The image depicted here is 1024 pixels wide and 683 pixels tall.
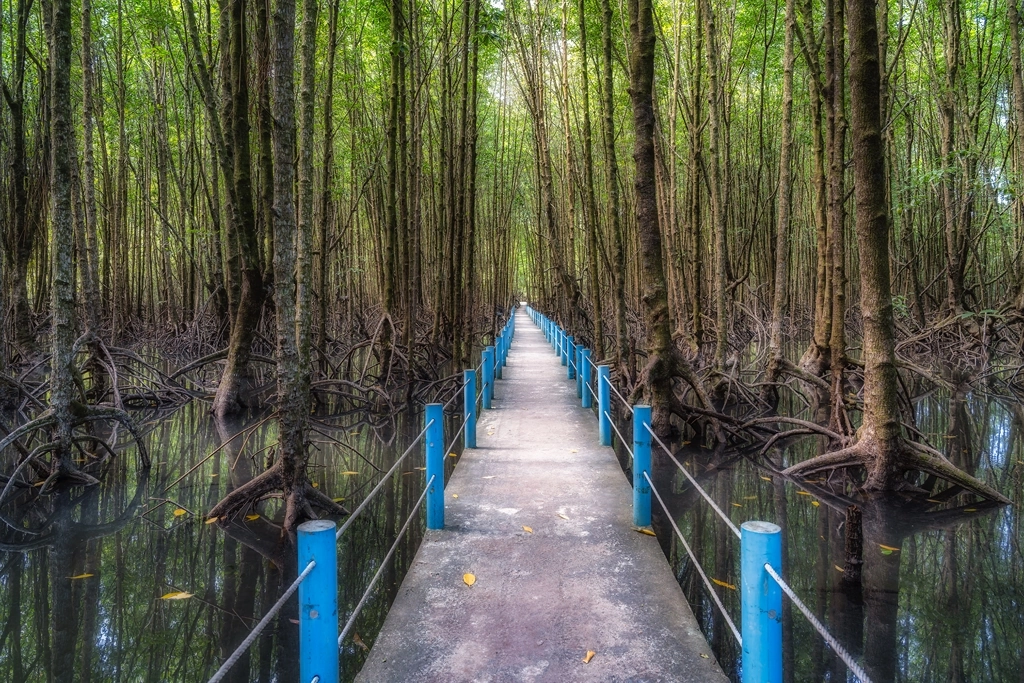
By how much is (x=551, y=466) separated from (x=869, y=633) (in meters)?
3.04

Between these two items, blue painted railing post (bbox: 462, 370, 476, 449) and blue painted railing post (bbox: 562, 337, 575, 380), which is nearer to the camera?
blue painted railing post (bbox: 462, 370, 476, 449)

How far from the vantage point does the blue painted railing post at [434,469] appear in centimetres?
425

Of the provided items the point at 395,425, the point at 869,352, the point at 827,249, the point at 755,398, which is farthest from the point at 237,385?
the point at 827,249

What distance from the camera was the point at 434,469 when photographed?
4.32 meters

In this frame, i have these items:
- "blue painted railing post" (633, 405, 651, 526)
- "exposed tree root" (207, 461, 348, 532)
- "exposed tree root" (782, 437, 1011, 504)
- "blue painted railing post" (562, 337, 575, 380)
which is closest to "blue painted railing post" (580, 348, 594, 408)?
"blue painted railing post" (562, 337, 575, 380)

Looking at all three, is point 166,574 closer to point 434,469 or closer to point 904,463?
point 434,469

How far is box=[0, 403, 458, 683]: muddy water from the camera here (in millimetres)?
3244

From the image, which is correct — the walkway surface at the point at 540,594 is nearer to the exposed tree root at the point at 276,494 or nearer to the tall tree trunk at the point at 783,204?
the exposed tree root at the point at 276,494

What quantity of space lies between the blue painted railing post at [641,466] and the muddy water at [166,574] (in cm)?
160

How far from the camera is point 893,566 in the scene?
423 centimetres

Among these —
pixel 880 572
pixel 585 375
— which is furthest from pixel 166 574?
pixel 585 375

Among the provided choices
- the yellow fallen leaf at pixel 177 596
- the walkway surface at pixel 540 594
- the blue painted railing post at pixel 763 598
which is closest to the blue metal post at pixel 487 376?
the walkway surface at pixel 540 594

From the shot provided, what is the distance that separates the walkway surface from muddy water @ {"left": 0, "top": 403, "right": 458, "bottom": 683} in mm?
369

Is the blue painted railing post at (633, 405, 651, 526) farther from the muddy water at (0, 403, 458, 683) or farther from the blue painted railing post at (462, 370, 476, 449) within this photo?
the blue painted railing post at (462, 370, 476, 449)
